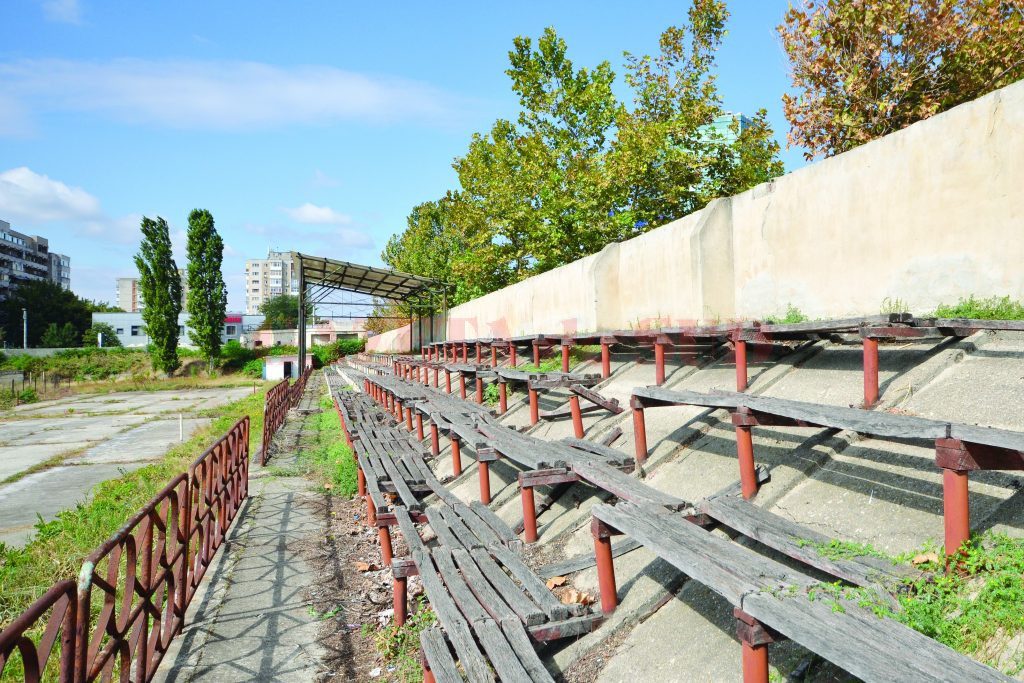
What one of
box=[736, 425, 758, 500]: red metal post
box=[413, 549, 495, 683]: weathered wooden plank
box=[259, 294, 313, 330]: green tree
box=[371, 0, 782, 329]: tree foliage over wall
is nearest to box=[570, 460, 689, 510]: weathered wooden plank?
box=[736, 425, 758, 500]: red metal post

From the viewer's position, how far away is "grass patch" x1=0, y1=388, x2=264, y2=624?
5.55m

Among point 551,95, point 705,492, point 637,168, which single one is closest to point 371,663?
point 705,492

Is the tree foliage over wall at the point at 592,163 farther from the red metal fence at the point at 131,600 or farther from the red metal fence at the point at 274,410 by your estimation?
the red metal fence at the point at 131,600

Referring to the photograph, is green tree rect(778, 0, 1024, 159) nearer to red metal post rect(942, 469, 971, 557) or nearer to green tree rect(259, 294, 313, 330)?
red metal post rect(942, 469, 971, 557)

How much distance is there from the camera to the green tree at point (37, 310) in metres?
69.1

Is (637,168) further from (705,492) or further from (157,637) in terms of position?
(157,637)

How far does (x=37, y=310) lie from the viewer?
2751 inches

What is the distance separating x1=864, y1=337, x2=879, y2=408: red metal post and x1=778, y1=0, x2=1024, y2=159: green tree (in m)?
9.43

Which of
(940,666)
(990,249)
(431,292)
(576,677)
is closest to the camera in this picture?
(940,666)

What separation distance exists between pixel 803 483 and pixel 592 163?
17.6 meters

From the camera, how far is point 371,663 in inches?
167

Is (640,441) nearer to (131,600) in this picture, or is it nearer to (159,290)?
(131,600)

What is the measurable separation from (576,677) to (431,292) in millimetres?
25716

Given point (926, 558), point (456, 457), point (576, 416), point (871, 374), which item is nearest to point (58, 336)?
point (456, 457)
